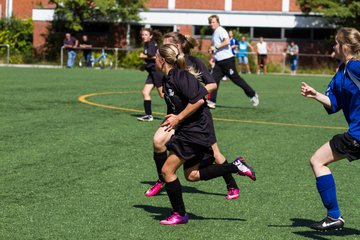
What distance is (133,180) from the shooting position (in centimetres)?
819

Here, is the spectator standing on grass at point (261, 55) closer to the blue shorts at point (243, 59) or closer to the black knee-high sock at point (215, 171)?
the blue shorts at point (243, 59)

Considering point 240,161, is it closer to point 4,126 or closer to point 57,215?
point 57,215

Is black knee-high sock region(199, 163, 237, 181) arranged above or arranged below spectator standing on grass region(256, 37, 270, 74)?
below

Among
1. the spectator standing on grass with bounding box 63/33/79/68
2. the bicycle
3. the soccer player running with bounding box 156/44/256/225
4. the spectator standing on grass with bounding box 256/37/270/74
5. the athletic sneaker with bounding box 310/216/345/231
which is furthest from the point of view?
the bicycle

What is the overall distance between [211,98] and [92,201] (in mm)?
9428

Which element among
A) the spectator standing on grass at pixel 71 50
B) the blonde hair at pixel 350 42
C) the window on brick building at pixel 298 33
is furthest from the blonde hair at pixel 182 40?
the window on brick building at pixel 298 33

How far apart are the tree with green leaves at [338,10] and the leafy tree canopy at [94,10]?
956cm

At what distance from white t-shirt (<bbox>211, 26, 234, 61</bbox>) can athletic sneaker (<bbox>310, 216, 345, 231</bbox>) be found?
10495 millimetres

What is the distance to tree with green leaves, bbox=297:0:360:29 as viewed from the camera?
137 ft

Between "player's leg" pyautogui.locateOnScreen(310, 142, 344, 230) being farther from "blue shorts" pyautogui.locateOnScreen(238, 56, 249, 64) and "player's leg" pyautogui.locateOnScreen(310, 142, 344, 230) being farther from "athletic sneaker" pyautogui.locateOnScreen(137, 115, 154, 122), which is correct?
"blue shorts" pyautogui.locateOnScreen(238, 56, 249, 64)

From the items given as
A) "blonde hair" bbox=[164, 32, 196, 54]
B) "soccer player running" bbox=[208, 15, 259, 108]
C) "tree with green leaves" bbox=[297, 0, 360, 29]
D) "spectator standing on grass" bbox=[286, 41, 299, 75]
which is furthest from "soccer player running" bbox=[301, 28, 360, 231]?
"tree with green leaves" bbox=[297, 0, 360, 29]

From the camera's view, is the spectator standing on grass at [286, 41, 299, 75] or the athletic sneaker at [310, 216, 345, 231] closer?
the athletic sneaker at [310, 216, 345, 231]

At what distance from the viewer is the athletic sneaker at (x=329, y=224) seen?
20.1 ft

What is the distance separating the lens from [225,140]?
1150 cm
